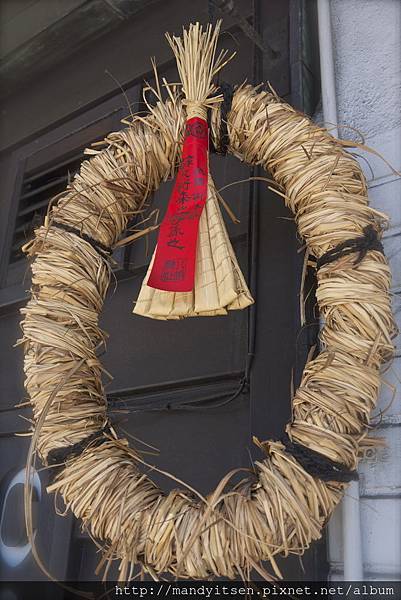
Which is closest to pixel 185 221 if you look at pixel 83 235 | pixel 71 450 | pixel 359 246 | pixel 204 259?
pixel 204 259

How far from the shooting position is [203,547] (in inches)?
30.8

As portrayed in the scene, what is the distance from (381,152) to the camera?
1.17m

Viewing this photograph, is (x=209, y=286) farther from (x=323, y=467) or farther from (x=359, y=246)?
(x=323, y=467)

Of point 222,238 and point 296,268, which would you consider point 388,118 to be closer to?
point 296,268

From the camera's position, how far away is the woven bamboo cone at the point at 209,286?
3.24 feet

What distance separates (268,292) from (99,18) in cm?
144

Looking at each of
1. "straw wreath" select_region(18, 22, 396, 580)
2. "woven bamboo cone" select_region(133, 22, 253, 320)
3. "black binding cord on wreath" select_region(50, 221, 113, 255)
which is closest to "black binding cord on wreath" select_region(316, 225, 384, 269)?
"straw wreath" select_region(18, 22, 396, 580)

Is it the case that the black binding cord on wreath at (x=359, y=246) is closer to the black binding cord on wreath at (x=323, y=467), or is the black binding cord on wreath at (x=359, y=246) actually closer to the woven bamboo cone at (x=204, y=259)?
the woven bamboo cone at (x=204, y=259)

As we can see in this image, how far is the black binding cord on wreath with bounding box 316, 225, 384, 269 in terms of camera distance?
889 mm

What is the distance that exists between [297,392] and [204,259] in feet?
0.99

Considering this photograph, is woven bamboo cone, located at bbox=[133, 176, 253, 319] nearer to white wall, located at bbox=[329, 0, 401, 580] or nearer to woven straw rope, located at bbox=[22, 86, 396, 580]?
woven straw rope, located at bbox=[22, 86, 396, 580]

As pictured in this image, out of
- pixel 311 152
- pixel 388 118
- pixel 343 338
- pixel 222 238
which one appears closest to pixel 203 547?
pixel 343 338

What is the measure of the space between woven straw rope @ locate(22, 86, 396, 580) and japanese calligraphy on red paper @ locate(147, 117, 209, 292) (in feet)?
0.15

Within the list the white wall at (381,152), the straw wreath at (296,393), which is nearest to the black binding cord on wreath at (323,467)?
the straw wreath at (296,393)
